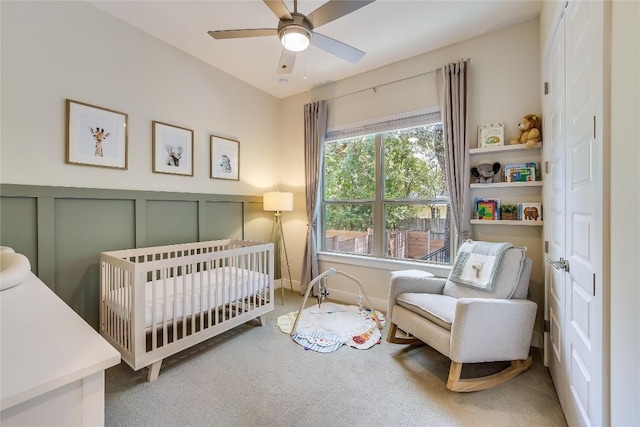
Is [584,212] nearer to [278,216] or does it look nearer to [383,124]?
[383,124]

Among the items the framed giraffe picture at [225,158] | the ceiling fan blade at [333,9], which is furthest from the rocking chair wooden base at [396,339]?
the framed giraffe picture at [225,158]

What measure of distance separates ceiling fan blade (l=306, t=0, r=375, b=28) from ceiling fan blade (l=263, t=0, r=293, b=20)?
0.47ft

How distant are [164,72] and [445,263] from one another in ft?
10.8

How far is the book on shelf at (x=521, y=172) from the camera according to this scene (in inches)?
89.7

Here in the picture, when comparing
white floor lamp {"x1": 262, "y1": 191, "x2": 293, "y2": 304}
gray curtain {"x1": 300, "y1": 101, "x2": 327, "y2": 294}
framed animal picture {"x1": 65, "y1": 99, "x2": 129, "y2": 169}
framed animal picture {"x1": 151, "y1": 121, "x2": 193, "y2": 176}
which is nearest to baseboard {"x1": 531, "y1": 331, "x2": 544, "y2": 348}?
gray curtain {"x1": 300, "y1": 101, "x2": 327, "y2": 294}

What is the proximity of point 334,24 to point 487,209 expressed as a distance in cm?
205

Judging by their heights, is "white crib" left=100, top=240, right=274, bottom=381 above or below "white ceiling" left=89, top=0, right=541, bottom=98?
below

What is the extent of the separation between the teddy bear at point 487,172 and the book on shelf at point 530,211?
32cm

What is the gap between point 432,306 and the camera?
200 centimetres

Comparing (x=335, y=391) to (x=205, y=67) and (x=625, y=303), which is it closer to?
(x=625, y=303)

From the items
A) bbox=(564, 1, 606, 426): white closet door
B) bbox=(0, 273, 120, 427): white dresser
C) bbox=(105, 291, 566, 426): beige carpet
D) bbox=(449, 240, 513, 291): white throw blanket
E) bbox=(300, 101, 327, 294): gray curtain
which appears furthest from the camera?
bbox=(300, 101, 327, 294): gray curtain

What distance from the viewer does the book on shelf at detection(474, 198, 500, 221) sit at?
7.98 feet

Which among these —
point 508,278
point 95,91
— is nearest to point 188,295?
point 95,91

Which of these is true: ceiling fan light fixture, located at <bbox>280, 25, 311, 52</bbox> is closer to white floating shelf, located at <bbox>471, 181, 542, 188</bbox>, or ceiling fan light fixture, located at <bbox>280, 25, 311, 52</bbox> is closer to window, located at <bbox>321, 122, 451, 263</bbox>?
window, located at <bbox>321, 122, 451, 263</bbox>
